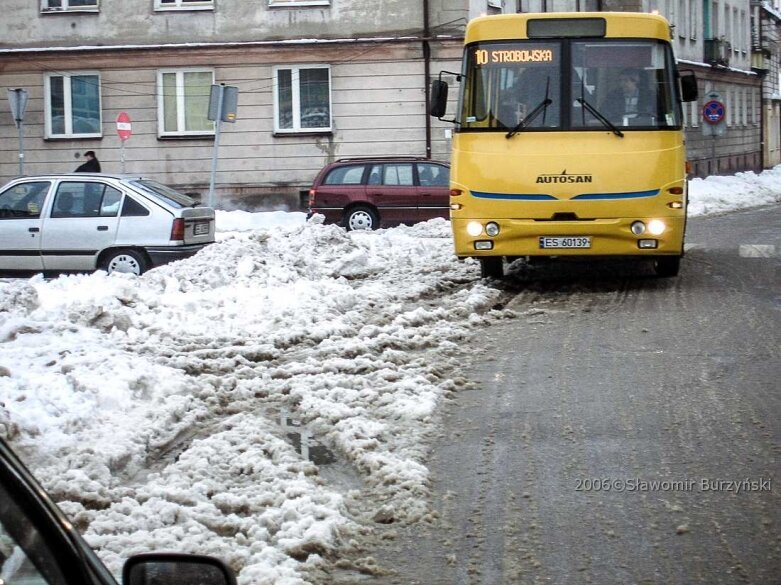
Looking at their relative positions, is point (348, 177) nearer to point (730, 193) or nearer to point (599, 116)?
Answer: point (599, 116)

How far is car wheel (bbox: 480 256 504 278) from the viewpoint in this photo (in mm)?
14500

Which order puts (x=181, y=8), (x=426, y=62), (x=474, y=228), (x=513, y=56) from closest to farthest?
(x=474, y=228), (x=513, y=56), (x=426, y=62), (x=181, y=8)

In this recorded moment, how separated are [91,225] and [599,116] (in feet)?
22.6

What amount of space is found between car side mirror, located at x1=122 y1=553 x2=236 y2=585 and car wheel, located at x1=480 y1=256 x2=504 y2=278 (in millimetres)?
12321

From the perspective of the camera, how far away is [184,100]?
117ft

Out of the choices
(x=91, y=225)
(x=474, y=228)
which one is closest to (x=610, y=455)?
(x=474, y=228)

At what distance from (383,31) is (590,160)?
22112 millimetres

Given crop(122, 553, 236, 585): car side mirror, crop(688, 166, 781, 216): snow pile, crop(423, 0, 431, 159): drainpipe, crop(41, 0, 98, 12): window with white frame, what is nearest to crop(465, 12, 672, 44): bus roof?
crop(122, 553, 236, 585): car side mirror

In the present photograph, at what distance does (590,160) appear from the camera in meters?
13.4

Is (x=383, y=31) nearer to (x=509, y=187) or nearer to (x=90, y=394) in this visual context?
(x=509, y=187)

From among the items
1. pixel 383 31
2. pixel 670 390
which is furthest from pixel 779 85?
pixel 670 390

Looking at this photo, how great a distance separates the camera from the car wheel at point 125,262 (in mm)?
16766

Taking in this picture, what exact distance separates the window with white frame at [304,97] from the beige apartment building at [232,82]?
1.5 inches

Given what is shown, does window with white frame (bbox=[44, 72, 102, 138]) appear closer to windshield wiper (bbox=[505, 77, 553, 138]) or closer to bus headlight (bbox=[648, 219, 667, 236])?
windshield wiper (bbox=[505, 77, 553, 138])
